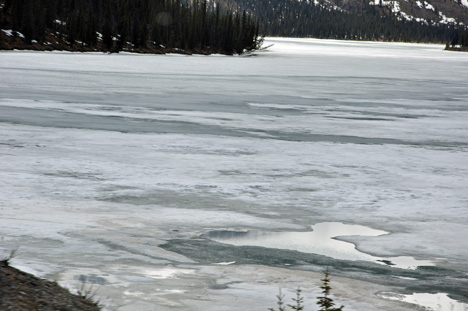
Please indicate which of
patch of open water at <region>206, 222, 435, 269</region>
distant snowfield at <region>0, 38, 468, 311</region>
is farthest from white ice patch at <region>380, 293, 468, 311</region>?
patch of open water at <region>206, 222, 435, 269</region>

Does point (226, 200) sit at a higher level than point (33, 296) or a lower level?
lower

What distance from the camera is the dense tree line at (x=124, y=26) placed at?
69125 millimetres

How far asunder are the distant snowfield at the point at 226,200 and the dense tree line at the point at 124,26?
55821 mm

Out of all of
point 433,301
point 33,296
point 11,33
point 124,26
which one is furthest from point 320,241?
point 124,26

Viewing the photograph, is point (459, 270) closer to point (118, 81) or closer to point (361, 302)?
point (361, 302)

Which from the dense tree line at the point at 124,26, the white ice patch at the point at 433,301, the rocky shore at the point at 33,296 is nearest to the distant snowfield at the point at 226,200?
the white ice patch at the point at 433,301

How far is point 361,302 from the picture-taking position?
461 cm

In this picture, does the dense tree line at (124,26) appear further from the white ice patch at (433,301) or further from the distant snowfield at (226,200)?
the white ice patch at (433,301)

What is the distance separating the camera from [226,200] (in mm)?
7715

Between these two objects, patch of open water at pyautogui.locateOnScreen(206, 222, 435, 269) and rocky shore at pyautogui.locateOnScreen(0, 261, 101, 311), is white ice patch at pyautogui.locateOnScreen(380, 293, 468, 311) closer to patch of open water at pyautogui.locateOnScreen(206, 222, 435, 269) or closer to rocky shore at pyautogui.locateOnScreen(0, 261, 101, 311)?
patch of open water at pyautogui.locateOnScreen(206, 222, 435, 269)

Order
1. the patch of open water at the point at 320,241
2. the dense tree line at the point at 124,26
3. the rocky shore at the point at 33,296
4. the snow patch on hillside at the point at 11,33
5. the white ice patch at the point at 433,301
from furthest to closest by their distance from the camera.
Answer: the dense tree line at the point at 124,26
the snow patch on hillside at the point at 11,33
the patch of open water at the point at 320,241
the white ice patch at the point at 433,301
the rocky shore at the point at 33,296

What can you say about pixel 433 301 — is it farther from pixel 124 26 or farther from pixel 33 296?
pixel 124 26

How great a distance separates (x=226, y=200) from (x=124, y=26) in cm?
6924

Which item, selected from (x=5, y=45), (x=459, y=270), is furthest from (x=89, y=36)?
(x=459, y=270)
